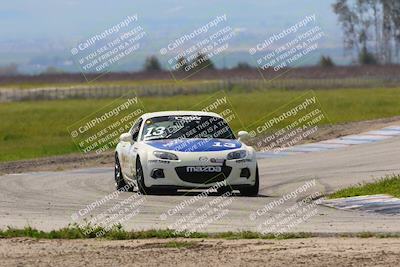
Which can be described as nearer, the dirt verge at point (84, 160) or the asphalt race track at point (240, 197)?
the asphalt race track at point (240, 197)

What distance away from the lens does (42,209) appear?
630 inches

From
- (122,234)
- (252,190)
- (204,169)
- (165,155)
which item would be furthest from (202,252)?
(252,190)

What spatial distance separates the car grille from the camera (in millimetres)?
18109

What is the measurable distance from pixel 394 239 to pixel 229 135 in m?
7.62

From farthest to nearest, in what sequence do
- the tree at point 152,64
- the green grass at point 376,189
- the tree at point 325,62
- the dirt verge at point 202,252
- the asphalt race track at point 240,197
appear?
the tree at point 152,64
the tree at point 325,62
the green grass at point 376,189
the asphalt race track at point 240,197
the dirt verge at point 202,252

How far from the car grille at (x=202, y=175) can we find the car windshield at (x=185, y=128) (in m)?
1.07

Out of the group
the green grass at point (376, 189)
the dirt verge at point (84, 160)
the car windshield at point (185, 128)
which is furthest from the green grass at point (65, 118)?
the green grass at point (376, 189)

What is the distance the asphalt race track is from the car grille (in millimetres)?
280

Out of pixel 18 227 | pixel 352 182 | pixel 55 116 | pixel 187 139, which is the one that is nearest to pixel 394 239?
pixel 18 227

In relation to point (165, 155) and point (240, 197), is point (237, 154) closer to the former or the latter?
point (240, 197)

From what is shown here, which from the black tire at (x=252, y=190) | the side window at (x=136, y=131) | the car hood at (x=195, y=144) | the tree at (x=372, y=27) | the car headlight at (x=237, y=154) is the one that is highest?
the side window at (x=136, y=131)

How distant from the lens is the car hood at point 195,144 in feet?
59.9

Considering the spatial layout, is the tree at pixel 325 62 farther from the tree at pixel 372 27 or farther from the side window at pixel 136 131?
the side window at pixel 136 131

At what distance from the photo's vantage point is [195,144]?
1842 cm
